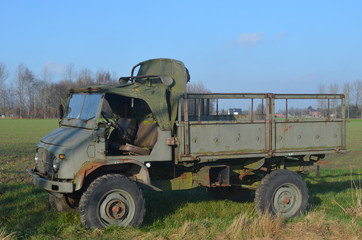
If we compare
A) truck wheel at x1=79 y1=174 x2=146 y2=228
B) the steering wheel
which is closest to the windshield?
the steering wheel

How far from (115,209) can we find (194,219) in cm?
180

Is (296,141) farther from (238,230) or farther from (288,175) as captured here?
(238,230)

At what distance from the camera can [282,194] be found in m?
8.62

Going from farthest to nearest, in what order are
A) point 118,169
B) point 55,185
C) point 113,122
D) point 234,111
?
1. point 234,111
2. point 113,122
3. point 118,169
4. point 55,185

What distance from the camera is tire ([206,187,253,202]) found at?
9.85 metres

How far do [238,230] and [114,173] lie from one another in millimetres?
2556

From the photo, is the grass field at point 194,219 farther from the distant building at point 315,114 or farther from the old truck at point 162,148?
the distant building at point 315,114

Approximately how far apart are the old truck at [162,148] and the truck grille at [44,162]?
0.06ft

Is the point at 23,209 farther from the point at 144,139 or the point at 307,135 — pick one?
the point at 307,135

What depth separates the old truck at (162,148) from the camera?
7184 mm

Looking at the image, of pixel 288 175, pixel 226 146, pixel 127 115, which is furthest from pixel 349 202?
pixel 127 115

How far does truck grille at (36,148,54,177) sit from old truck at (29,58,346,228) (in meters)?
0.02

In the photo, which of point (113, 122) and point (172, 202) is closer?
point (113, 122)

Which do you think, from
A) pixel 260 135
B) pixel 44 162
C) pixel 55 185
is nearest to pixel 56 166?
pixel 55 185
